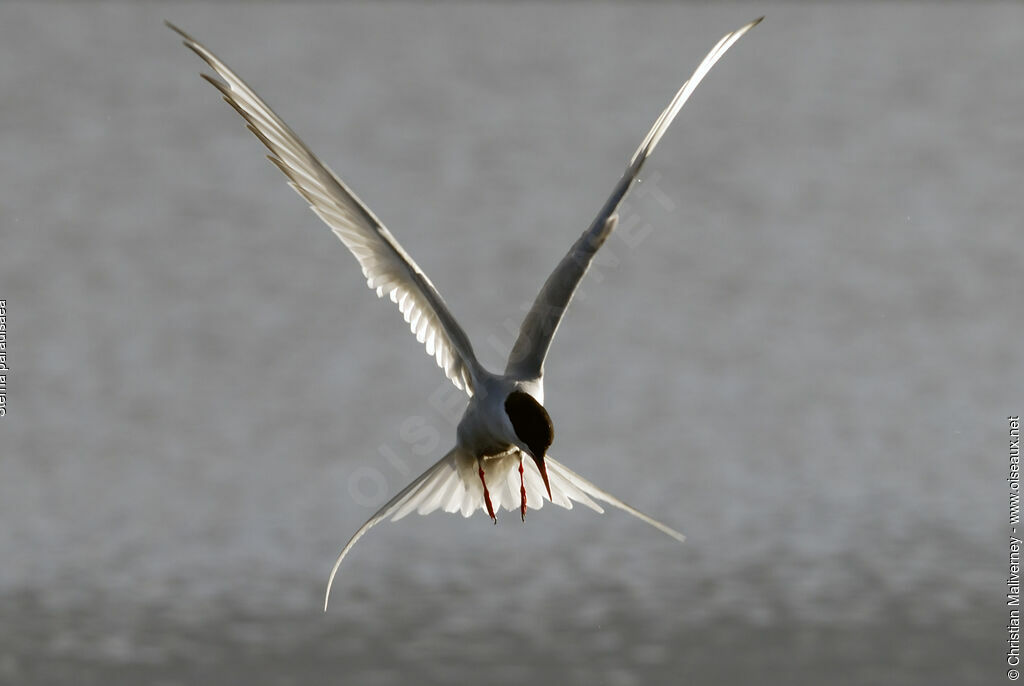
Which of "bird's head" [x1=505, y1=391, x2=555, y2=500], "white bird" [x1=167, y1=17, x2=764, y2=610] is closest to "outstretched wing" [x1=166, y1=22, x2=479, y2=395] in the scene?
"white bird" [x1=167, y1=17, x2=764, y2=610]

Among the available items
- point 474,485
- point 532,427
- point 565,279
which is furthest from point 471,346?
point 532,427

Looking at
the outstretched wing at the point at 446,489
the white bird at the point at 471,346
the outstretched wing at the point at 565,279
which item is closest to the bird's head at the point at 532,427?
the white bird at the point at 471,346

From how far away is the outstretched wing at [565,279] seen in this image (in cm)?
571

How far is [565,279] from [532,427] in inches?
28.9

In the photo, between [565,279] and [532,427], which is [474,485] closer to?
[532,427]

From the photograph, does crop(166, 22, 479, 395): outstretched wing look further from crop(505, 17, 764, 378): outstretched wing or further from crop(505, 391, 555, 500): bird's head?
crop(505, 391, 555, 500): bird's head

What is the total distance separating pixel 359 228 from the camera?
19.0ft

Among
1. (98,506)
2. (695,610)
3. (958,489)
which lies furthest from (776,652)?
(98,506)

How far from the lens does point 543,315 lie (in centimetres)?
589

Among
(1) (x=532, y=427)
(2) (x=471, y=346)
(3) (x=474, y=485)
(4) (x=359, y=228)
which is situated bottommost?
(1) (x=532, y=427)

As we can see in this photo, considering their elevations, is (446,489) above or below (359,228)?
below

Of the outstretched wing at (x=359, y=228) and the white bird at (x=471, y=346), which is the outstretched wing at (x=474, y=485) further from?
the outstretched wing at (x=359, y=228)

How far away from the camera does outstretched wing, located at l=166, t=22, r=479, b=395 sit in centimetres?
533

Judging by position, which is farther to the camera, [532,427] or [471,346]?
[471,346]
